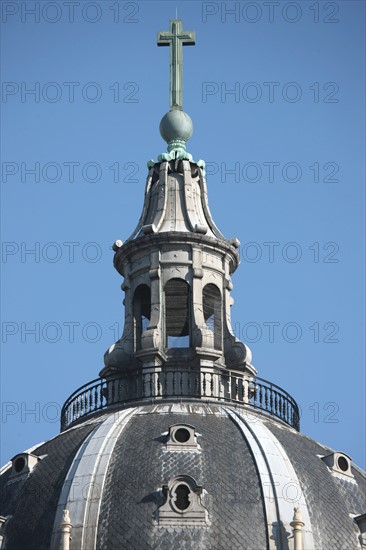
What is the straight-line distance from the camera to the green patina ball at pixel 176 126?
80.9 meters

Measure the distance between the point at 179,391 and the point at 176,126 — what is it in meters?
12.1

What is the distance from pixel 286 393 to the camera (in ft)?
244

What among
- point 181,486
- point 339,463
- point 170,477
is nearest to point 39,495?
point 170,477

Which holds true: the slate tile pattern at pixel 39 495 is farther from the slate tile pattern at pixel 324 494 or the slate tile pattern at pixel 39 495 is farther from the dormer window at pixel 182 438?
the slate tile pattern at pixel 324 494

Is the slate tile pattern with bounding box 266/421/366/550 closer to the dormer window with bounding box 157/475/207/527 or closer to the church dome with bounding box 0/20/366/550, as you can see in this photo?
the church dome with bounding box 0/20/366/550

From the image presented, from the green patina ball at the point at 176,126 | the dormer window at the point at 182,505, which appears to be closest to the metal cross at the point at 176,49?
the green patina ball at the point at 176,126

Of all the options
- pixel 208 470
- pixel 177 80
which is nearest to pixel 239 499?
pixel 208 470

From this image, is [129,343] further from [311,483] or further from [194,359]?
[311,483]

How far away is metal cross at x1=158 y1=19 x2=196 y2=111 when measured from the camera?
8100cm

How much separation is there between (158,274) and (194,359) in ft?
12.9

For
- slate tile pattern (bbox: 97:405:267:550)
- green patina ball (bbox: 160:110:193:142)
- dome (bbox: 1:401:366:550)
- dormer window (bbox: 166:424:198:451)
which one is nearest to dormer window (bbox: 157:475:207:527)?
dome (bbox: 1:401:366:550)

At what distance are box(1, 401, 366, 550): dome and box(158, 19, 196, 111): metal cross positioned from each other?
573 inches

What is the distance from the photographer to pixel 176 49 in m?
81.0

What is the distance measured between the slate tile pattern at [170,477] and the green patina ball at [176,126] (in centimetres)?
1458
